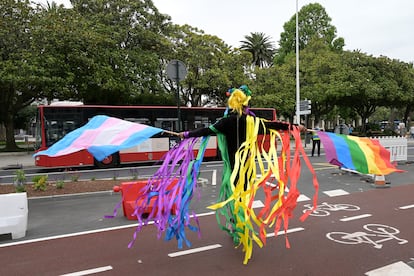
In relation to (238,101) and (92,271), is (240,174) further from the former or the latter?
(92,271)

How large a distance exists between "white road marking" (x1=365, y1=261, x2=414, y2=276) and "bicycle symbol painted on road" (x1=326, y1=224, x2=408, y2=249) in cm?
69

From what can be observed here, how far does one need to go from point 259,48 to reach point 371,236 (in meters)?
51.8

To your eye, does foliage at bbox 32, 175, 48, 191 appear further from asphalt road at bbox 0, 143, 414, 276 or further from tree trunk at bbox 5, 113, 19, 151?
tree trunk at bbox 5, 113, 19, 151

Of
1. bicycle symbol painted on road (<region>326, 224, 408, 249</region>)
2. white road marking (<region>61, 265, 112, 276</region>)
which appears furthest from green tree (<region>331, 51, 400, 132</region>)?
white road marking (<region>61, 265, 112, 276</region>)

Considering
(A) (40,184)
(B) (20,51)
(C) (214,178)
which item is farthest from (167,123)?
(B) (20,51)

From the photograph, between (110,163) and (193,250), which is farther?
(110,163)

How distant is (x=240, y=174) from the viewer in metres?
4.00

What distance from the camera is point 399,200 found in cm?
761

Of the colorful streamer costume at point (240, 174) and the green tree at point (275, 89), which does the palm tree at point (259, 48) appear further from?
the colorful streamer costume at point (240, 174)

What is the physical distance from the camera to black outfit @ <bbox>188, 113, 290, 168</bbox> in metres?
4.26

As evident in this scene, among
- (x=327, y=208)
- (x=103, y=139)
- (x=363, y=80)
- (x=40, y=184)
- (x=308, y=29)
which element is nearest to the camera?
(x=103, y=139)

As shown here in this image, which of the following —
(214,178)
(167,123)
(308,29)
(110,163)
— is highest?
(308,29)

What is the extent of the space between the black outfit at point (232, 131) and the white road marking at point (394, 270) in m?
2.06

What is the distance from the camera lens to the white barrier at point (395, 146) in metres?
13.6
